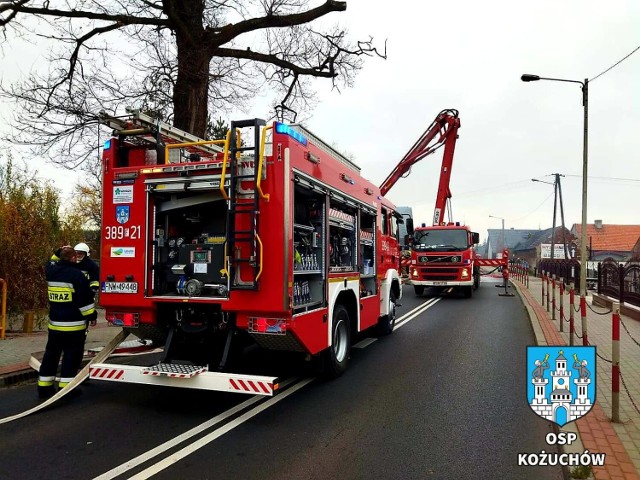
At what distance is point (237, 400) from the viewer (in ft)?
18.6

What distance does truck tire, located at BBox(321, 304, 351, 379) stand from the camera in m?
6.53

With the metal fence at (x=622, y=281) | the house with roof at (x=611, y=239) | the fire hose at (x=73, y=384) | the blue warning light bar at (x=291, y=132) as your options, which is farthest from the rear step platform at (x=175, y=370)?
the house with roof at (x=611, y=239)

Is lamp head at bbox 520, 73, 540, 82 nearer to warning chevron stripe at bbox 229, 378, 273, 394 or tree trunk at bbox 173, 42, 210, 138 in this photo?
tree trunk at bbox 173, 42, 210, 138

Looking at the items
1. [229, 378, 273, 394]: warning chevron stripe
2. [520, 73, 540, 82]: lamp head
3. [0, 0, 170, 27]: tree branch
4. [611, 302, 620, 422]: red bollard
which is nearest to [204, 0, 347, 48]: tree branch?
[0, 0, 170, 27]: tree branch

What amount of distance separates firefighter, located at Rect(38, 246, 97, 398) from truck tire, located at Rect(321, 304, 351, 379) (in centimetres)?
307

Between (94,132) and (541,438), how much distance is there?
1272 cm

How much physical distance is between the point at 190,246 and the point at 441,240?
14771 millimetres

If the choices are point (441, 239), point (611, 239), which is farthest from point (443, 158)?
point (611, 239)

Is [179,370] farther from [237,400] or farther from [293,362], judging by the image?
[293,362]

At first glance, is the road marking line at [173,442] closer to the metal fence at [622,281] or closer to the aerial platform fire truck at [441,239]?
the metal fence at [622,281]

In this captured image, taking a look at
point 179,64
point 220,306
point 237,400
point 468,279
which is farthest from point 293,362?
point 468,279

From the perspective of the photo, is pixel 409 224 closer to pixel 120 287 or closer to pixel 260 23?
pixel 260 23

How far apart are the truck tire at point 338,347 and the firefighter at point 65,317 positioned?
3.07 metres

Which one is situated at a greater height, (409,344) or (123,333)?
(123,333)
